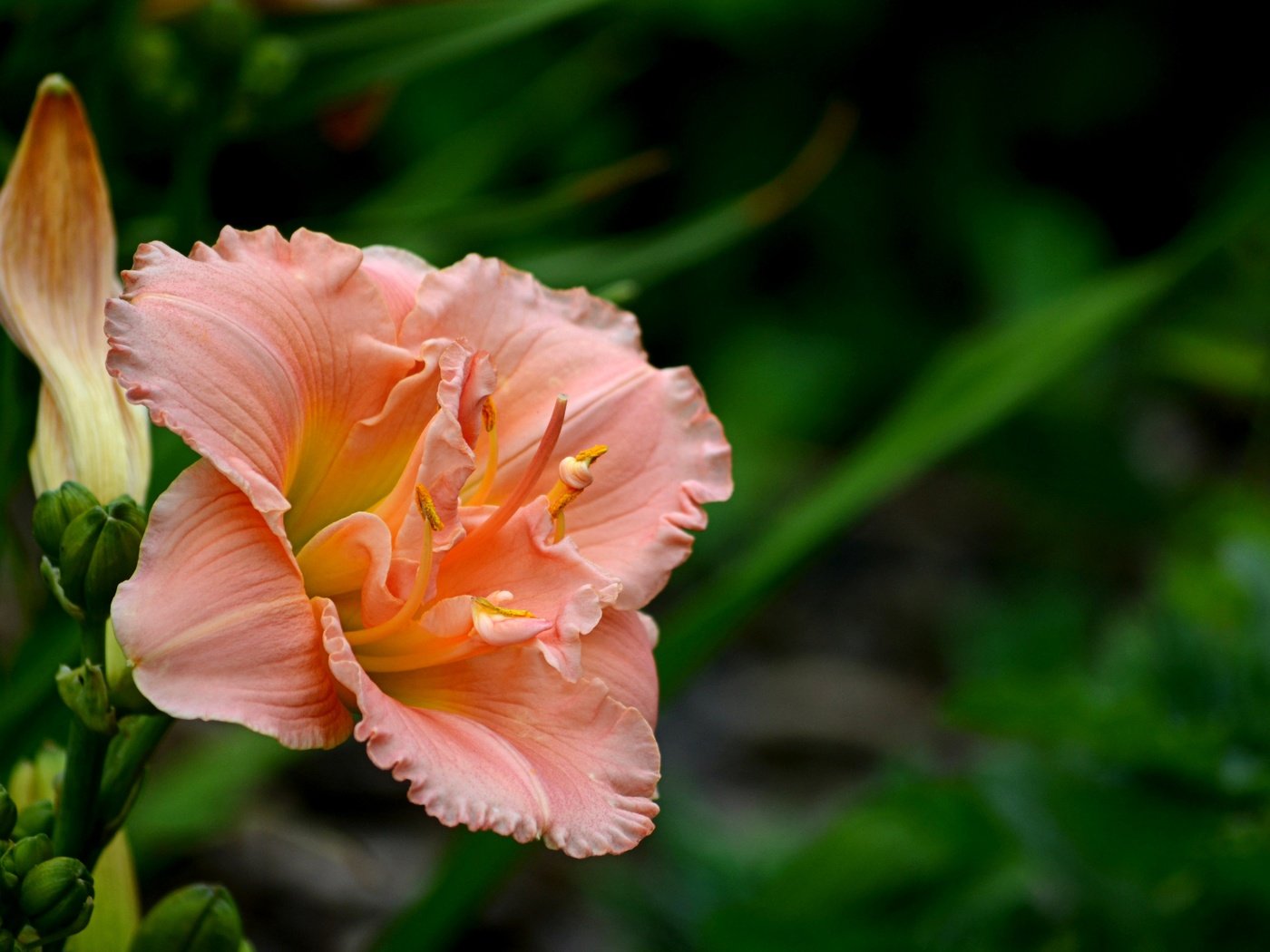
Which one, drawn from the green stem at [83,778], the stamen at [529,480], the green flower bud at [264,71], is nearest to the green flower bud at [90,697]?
the green stem at [83,778]

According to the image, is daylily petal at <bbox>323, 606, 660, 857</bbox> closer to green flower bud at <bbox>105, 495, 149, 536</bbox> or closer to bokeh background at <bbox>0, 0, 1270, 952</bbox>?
green flower bud at <bbox>105, 495, 149, 536</bbox>

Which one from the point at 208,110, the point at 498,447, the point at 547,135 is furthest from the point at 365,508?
the point at 547,135

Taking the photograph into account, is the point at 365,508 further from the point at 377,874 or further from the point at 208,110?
the point at 377,874

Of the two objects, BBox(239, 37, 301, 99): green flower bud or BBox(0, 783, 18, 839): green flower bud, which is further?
BBox(239, 37, 301, 99): green flower bud

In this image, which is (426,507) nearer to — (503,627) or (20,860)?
(503,627)

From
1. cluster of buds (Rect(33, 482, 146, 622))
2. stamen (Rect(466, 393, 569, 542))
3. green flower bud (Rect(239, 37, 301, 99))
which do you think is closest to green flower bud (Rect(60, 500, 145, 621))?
cluster of buds (Rect(33, 482, 146, 622))

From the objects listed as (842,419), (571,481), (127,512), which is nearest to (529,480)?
(571,481)
